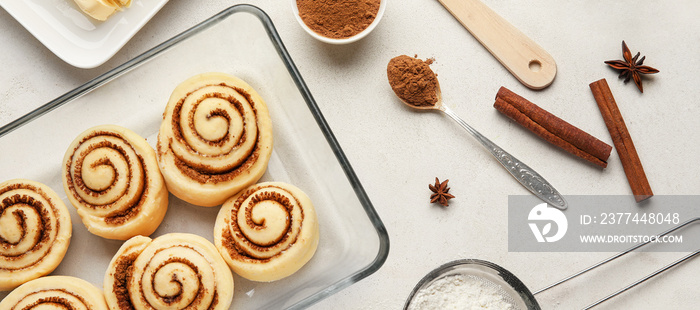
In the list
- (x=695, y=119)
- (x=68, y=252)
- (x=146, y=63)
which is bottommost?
(x=68, y=252)

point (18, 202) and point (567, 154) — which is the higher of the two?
point (567, 154)

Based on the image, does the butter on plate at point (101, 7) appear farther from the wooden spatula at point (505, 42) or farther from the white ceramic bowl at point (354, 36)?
the wooden spatula at point (505, 42)

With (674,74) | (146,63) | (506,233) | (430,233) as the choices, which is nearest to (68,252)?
(146,63)

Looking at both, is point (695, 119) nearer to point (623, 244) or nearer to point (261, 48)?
point (623, 244)

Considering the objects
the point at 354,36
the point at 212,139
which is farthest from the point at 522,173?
the point at 212,139

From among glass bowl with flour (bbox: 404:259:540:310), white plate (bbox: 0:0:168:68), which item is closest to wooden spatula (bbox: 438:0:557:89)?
glass bowl with flour (bbox: 404:259:540:310)

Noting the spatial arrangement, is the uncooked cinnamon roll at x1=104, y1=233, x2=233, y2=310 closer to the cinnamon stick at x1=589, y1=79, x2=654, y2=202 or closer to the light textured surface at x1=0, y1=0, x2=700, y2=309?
the light textured surface at x1=0, y1=0, x2=700, y2=309
